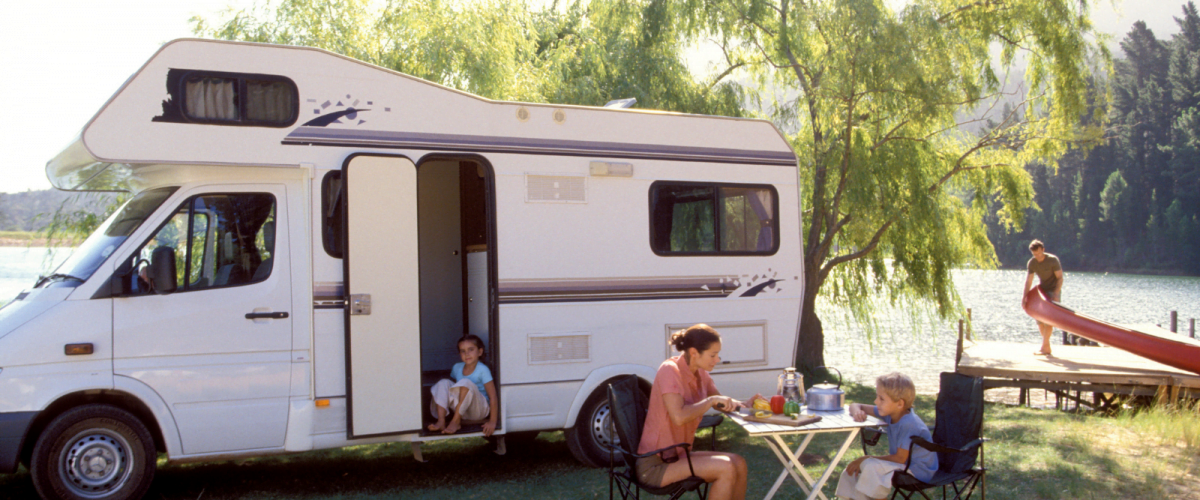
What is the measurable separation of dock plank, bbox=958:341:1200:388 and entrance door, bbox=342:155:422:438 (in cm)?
775

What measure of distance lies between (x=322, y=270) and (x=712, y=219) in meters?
2.91

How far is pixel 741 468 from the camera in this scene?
4.56 meters

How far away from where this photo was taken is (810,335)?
12.8 m

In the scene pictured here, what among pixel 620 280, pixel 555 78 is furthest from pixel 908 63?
pixel 620 280

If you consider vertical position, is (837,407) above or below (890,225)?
below

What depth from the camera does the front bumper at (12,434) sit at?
16.5 feet

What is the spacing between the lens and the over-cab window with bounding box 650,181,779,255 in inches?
264

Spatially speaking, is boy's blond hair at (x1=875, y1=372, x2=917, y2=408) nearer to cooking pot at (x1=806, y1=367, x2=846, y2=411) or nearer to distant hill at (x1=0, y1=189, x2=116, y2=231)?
cooking pot at (x1=806, y1=367, x2=846, y2=411)

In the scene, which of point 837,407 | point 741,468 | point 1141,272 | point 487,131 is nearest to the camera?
point 741,468

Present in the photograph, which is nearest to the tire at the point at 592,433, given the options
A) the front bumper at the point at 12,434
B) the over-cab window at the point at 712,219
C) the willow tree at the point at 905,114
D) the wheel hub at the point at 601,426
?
the wheel hub at the point at 601,426

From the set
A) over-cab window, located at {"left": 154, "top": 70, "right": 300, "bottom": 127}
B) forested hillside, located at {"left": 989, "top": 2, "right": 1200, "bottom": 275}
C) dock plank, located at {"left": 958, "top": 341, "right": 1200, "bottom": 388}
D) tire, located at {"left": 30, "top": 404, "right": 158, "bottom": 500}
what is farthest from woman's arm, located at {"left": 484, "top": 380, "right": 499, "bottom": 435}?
forested hillside, located at {"left": 989, "top": 2, "right": 1200, "bottom": 275}

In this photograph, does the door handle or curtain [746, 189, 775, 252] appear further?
curtain [746, 189, 775, 252]

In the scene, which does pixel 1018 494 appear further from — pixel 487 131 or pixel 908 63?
pixel 908 63

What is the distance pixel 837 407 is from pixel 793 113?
28.0ft
